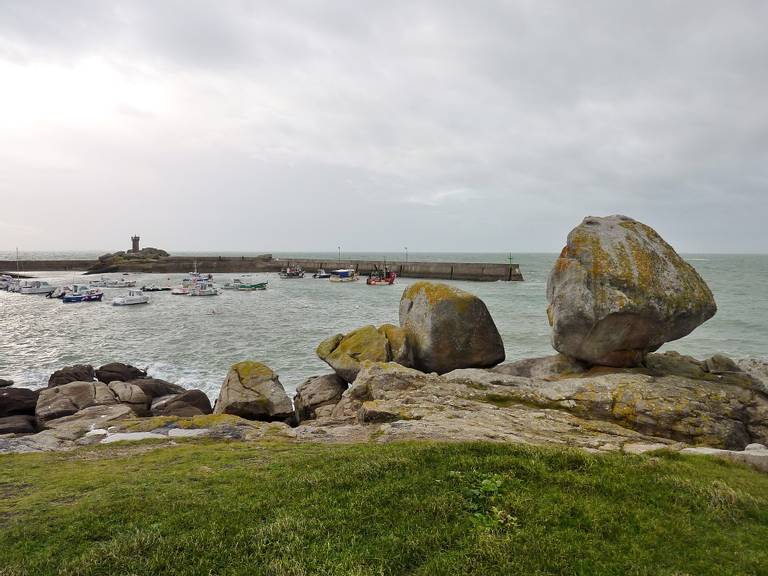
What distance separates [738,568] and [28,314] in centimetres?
6399

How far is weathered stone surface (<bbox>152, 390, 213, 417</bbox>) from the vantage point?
18.3 meters

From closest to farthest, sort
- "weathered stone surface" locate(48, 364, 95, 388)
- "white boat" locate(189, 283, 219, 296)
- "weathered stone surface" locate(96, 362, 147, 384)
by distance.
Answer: "weathered stone surface" locate(48, 364, 95, 388) < "weathered stone surface" locate(96, 362, 147, 384) < "white boat" locate(189, 283, 219, 296)

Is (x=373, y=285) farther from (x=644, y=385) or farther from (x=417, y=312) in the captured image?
(x=644, y=385)

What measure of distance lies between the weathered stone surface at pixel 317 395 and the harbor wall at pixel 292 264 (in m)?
82.9

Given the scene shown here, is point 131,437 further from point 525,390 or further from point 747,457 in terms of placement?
point 747,457

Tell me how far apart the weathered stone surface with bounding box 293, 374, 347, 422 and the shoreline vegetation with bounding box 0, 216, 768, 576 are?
100 mm

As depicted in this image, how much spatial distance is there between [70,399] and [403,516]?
1823 centimetres

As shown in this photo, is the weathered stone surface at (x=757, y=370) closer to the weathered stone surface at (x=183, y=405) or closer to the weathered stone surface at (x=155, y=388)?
the weathered stone surface at (x=183, y=405)

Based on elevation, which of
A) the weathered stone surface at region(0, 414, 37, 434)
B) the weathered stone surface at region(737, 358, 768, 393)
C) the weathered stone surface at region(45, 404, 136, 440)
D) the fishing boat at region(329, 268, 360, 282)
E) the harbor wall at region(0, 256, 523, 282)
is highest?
the harbor wall at region(0, 256, 523, 282)

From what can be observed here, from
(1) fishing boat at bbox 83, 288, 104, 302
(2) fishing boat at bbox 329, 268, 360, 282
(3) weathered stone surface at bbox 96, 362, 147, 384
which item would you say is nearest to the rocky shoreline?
(3) weathered stone surface at bbox 96, 362, 147, 384

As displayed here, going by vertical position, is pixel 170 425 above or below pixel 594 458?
below

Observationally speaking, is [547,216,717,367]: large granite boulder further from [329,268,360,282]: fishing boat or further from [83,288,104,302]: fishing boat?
[329,268,360,282]: fishing boat

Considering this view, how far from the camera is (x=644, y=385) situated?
1359cm

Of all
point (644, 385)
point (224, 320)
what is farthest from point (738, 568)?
point (224, 320)
